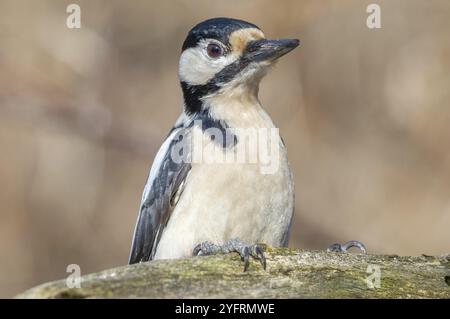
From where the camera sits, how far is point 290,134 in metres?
7.28

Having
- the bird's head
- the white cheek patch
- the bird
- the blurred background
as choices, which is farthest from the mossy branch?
the blurred background

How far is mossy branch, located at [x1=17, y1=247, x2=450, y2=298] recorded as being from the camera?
3525 mm

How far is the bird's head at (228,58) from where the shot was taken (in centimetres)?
529

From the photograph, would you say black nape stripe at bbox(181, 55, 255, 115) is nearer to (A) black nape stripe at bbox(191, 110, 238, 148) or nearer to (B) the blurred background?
(A) black nape stripe at bbox(191, 110, 238, 148)

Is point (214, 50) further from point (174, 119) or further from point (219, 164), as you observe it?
point (174, 119)

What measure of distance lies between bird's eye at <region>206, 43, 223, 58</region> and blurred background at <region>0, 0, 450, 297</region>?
1795 mm

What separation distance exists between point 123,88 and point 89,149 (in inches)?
22.5

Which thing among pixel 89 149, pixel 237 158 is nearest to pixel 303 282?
pixel 237 158

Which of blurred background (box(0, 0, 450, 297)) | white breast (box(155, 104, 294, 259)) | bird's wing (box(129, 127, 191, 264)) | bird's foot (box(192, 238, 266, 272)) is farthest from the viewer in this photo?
blurred background (box(0, 0, 450, 297))

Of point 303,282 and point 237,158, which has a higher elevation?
point 237,158

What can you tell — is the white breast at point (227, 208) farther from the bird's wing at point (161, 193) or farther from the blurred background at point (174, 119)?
the blurred background at point (174, 119)

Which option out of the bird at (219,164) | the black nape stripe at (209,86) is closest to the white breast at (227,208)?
the bird at (219,164)

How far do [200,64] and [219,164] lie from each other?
750 mm
